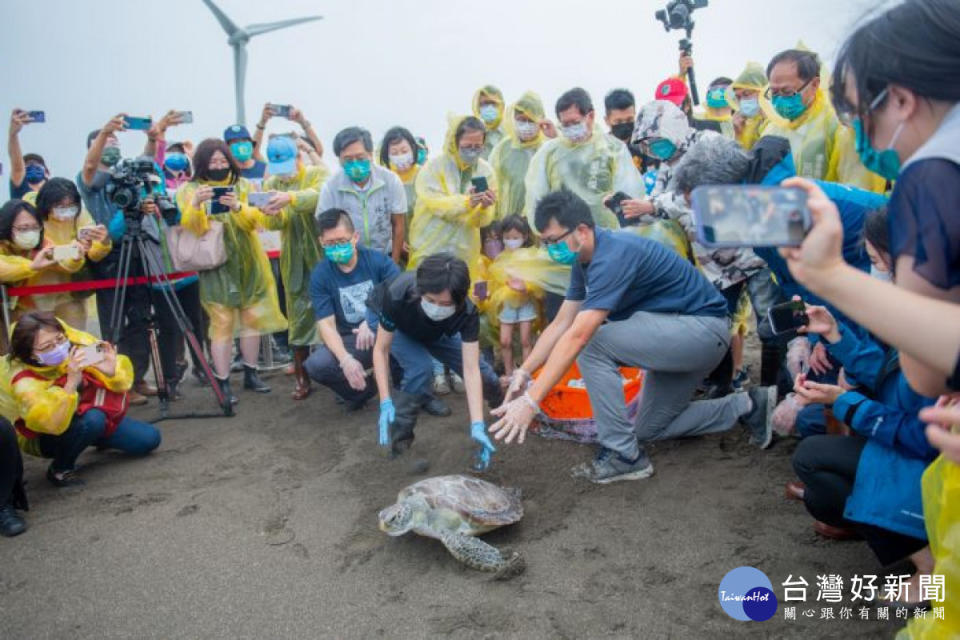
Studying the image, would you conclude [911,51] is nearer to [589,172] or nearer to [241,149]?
[589,172]

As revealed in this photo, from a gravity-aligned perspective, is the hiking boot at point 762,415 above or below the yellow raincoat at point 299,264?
below

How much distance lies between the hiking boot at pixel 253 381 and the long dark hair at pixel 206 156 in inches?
45.2

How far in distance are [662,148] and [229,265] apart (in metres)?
2.46

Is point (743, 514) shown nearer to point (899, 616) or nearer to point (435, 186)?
point (899, 616)

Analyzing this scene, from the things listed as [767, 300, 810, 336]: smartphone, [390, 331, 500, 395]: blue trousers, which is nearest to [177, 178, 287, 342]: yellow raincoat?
[390, 331, 500, 395]: blue trousers

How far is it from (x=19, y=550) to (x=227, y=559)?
0.79m

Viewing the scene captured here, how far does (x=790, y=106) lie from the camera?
285 centimetres

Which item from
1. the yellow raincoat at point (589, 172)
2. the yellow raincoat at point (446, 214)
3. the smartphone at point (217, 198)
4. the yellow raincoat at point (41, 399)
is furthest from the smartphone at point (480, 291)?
the yellow raincoat at point (41, 399)

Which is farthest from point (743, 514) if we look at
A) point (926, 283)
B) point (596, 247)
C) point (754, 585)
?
point (926, 283)

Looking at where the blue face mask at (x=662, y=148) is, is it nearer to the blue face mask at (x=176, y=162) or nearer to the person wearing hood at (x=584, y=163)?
the person wearing hood at (x=584, y=163)

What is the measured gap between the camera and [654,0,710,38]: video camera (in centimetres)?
428

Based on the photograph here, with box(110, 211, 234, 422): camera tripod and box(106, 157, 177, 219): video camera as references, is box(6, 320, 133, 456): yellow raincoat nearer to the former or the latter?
Answer: box(110, 211, 234, 422): camera tripod

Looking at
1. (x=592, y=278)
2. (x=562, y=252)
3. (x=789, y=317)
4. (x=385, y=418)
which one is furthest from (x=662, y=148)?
(x=385, y=418)

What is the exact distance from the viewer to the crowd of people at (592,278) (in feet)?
2.99
